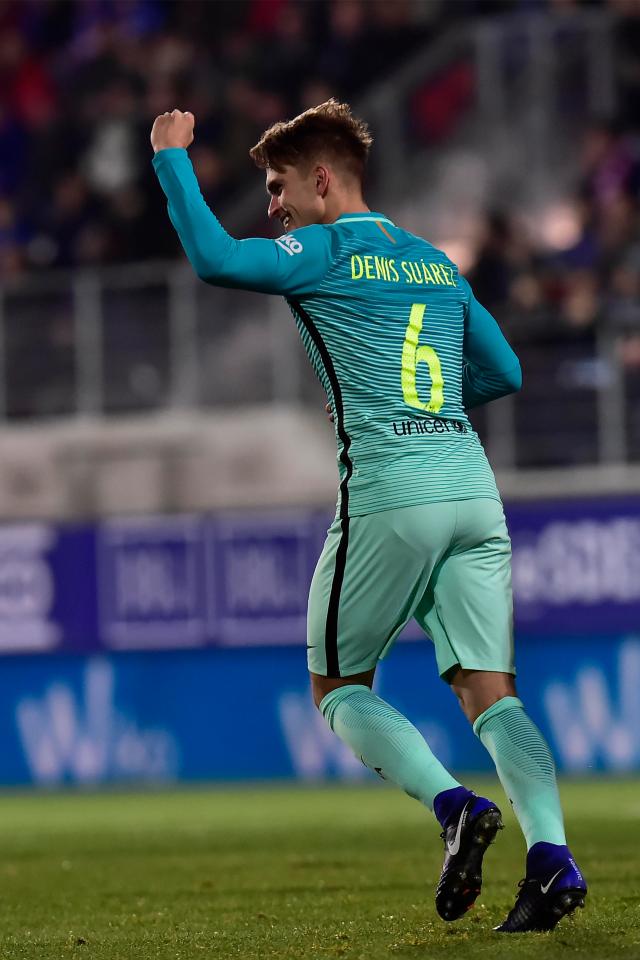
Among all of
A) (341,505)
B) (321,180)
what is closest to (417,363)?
(341,505)

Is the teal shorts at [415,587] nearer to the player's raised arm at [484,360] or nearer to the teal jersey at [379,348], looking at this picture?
the teal jersey at [379,348]

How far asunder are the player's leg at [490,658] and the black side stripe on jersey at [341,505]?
0.25m

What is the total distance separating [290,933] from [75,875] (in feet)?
8.54

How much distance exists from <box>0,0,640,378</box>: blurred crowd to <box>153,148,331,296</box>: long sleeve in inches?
350

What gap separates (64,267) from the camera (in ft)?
49.1

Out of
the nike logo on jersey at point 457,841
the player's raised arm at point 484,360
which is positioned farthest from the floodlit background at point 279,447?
the nike logo on jersey at point 457,841

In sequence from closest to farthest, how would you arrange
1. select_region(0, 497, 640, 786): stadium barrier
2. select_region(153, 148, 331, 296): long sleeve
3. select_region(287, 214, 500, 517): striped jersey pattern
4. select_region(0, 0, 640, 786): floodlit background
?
select_region(153, 148, 331, 296): long sleeve < select_region(287, 214, 500, 517): striped jersey pattern < select_region(0, 0, 640, 786): floodlit background < select_region(0, 497, 640, 786): stadium barrier

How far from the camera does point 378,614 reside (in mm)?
4379

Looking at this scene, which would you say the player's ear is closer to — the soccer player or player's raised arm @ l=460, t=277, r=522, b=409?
the soccer player

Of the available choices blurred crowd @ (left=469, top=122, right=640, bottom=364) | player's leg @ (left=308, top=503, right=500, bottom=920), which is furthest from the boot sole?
blurred crowd @ (left=469, top=122, right=640, bottom=364)

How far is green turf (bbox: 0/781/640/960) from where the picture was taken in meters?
4.47

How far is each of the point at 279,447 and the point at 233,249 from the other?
9310 mm

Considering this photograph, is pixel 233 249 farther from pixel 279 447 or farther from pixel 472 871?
pixel 279 447

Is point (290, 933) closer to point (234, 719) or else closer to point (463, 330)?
point (463, 330)
